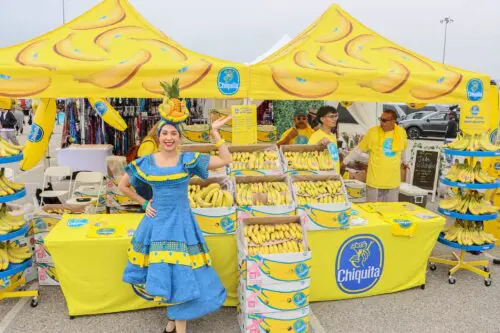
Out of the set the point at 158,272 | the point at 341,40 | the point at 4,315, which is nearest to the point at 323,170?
the point at 341,40

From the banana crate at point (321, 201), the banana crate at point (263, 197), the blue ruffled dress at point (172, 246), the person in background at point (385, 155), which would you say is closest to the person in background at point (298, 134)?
the person in background at point (385, 155)

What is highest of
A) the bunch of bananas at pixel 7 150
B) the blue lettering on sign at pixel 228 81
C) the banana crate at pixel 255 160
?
the blue lettering on sign at pixel 228 81

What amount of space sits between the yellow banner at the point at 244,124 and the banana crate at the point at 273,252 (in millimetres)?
927

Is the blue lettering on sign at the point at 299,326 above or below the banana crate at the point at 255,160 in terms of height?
below

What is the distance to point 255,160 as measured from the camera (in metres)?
4.24

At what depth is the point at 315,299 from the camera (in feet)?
13.2

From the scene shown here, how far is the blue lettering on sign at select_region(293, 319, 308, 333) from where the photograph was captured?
132 inches

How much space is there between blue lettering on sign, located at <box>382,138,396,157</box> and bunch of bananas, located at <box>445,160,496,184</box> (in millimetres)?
658

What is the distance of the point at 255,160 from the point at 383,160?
5.63ft

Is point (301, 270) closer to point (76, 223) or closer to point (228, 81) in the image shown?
point (228, 81)

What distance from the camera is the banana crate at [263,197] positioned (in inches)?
151

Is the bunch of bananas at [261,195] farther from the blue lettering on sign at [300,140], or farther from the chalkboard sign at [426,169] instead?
the chalkboard sign at [426,169]

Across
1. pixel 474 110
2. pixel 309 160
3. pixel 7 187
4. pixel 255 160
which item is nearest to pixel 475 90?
pixel 474 110

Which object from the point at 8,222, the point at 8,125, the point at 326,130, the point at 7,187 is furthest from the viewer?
the point at 8,125
